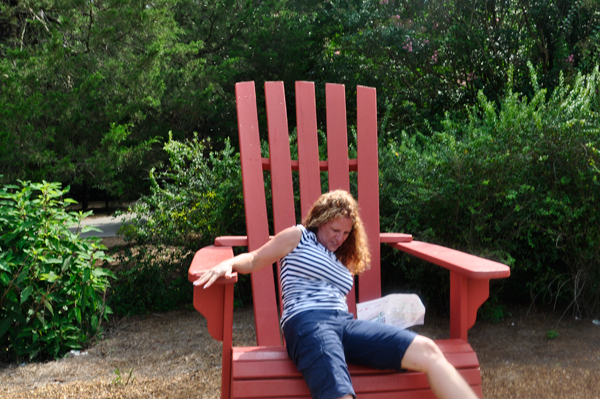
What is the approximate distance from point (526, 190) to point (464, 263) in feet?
4.62

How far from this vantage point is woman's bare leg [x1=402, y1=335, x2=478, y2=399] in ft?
4.81

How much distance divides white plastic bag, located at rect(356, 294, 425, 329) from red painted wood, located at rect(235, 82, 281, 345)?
389mm

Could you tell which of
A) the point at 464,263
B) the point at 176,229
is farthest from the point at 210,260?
the point at 176,229

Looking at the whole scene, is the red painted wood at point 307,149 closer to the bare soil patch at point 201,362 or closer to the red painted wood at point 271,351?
the red painted wood at point 271,351

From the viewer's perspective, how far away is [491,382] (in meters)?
2.35

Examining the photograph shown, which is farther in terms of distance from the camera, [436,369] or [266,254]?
[266,254]

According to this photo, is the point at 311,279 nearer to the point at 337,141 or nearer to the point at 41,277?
the point at 337,141

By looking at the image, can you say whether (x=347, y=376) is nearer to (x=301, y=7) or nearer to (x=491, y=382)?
(x=491, y=382)

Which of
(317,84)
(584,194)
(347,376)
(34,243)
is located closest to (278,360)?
(347,376)

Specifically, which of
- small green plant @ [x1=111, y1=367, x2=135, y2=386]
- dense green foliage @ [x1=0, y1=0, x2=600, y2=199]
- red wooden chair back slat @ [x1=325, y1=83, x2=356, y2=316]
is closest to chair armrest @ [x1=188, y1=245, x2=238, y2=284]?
red wooden chair back slat @ [x1=325, y1=83, x2=356, y2=316]

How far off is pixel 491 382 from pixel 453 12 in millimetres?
4552

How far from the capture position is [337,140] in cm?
256

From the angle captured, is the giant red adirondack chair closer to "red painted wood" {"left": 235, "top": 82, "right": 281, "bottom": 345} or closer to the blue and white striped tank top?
"red painted wood" {"left": 235, "top": 82, "right": 281, "bottom": 345}

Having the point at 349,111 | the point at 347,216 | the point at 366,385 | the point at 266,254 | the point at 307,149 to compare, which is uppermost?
the point at 349,111
